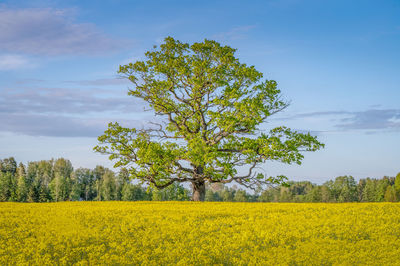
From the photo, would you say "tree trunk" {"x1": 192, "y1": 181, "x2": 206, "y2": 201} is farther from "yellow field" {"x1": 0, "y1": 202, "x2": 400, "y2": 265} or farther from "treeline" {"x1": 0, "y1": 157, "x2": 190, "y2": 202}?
"treeline" {"x1": 0, "y1": 157, "x2": 190, "y2": 202}

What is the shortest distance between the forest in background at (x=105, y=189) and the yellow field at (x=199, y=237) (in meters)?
53.4

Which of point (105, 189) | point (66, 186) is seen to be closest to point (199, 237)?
point (105, 189)

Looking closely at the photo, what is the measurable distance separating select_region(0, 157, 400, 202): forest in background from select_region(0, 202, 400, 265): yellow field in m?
53.4

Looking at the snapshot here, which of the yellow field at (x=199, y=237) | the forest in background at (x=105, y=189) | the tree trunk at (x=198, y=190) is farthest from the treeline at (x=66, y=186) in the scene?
the yellow field at (x=199, y=237)

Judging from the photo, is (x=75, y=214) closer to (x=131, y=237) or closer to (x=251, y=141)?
(x=131, y=237)

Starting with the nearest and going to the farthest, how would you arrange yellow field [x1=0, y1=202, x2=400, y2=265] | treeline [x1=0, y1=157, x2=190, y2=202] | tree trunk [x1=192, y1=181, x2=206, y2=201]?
1. yellow field [x1=0, y1=202, x2=400, y2=265]
2. tree trunk [x1=192, y1=181, x2=206, y2=201]
3. treeline [x1=0, y1=157, x2=190, y2=202]

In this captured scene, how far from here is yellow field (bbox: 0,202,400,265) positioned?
1075cm

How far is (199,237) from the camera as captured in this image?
13.6 metres

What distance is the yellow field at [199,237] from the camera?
35.3 feet

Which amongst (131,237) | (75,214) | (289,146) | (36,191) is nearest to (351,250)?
(131,237)

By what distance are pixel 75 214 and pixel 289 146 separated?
14886 mm

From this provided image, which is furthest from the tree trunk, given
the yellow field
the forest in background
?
the forest in background

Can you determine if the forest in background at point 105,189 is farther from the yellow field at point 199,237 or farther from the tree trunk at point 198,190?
the yellow field at point 199,237

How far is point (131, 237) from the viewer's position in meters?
13.3
